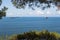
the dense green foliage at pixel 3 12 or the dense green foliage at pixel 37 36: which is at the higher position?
the dense green foliage at pixel 3 12

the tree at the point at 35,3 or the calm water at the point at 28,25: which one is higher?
the tree at the point at 35,3

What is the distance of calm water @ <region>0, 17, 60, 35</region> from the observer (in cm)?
651

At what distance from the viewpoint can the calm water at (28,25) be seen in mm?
6512

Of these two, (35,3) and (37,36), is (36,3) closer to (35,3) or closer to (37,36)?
(35,3)

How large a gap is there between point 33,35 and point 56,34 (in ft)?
1.97

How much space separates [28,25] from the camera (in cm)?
666

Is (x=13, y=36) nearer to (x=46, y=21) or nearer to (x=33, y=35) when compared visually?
(x=33, y=35)

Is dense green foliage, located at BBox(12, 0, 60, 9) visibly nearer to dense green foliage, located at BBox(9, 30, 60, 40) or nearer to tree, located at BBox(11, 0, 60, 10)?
tree, located at BBox(11, 0, 60, 10)

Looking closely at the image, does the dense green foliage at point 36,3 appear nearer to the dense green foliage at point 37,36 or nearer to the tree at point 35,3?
the tree at point 35,3

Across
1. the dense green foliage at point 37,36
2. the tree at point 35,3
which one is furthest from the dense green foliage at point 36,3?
the dense green foliage at point 37,36

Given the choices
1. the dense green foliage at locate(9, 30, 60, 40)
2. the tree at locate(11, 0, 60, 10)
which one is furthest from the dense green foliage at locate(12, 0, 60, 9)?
the dense green foliage at locate(9, 30, 60, 40)

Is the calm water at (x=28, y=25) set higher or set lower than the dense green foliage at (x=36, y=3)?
lower

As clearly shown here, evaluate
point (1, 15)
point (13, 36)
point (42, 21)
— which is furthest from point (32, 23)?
point (1, 15)

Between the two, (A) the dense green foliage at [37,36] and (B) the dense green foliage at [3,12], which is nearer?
(B) the dense green foliage at [3,12]
